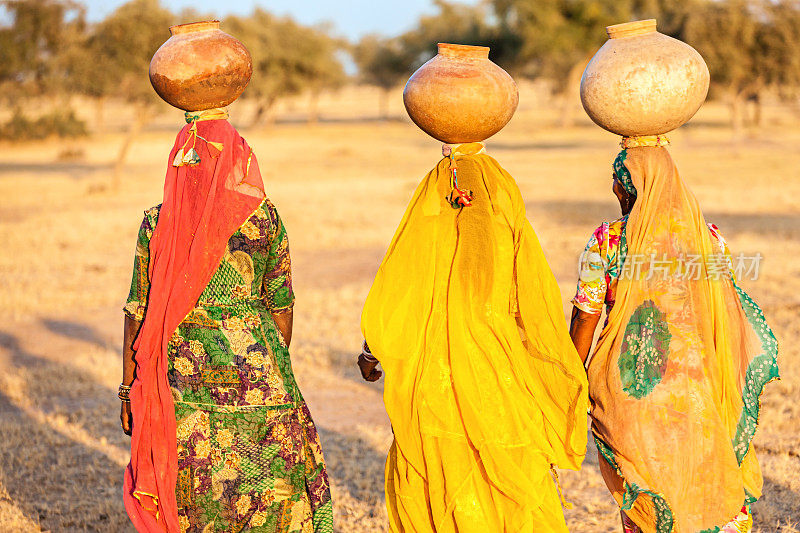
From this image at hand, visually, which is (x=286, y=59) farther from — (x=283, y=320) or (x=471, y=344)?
(x=471, y=344)

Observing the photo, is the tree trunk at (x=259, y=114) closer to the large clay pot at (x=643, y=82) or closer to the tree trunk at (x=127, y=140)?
the tree trunk at (x=127, y=140)

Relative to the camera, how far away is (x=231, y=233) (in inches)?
112

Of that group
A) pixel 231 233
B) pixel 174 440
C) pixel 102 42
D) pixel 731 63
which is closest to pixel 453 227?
pixel 231 233

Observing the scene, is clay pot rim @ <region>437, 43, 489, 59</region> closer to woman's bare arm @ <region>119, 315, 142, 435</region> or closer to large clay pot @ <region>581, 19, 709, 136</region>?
large clay pot @ <region>581, 19, 709, 136</region>

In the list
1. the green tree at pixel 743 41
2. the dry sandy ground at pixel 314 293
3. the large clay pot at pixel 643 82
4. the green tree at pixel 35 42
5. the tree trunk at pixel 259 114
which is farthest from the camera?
the tree trunk at pixel 259 114

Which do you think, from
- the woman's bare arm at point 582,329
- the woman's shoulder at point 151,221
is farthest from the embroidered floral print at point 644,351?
the woman's shoulder at point 151,221

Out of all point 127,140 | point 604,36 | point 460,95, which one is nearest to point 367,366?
point 460,95

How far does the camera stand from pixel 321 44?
41.2 metres

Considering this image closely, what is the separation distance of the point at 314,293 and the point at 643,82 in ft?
21.0

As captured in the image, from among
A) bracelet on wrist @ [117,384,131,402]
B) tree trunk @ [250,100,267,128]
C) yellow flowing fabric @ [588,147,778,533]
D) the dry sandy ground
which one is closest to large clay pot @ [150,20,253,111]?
bracelet on wrist @ [117,384,131,402]

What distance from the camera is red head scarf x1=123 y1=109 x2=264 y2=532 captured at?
283cm

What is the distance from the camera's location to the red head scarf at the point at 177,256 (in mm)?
2826

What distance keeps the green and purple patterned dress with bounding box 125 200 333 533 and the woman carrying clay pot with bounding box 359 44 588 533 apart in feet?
1.20

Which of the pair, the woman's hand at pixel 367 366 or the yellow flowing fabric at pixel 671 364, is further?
the woman's hand at pixel 367 366
